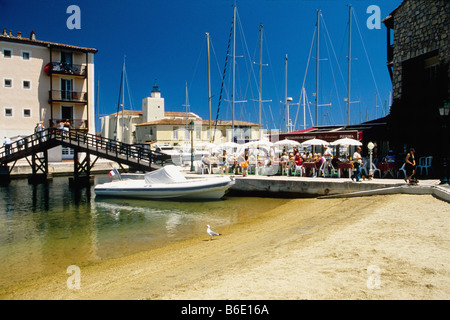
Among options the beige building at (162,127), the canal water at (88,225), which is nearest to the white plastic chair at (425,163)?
the canal water at (88,225)

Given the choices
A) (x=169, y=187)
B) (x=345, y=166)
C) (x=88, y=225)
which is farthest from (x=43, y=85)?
(x=345, y=166)

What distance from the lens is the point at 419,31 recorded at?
18906 mm

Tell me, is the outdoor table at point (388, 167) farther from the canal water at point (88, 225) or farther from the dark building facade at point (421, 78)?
the canal water at point (88, 225)

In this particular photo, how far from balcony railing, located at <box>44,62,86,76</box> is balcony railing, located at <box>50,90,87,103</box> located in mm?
2132

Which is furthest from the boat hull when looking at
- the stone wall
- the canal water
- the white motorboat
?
the stone wall

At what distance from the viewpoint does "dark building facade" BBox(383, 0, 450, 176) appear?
1727 cm

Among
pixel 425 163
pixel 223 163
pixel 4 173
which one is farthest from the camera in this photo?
pixel 4 173

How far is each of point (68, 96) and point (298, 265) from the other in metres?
41.2

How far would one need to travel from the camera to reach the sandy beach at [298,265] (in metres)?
5.38

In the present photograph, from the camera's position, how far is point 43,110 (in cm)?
4056

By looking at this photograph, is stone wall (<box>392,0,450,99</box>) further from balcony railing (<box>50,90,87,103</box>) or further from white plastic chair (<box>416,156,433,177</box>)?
balcony railing (<box>50,90,87,103</box>)

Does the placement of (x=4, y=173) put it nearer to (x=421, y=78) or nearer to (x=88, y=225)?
(x=88, y=225)

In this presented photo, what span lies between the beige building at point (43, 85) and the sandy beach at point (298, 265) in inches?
1369
